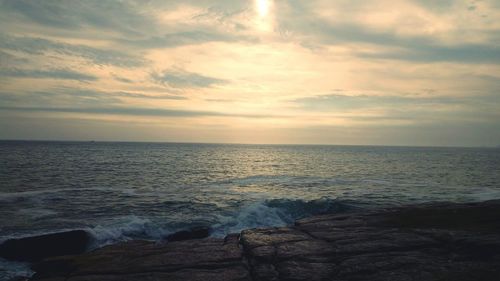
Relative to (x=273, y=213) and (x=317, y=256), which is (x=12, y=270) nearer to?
(x=317, y=256)

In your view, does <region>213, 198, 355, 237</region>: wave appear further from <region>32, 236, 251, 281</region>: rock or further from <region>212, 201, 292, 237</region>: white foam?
<region>32, 236, 251, 281</region>: rock

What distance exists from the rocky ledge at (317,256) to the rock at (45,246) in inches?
148

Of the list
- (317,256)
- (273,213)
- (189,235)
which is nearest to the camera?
(317,256)

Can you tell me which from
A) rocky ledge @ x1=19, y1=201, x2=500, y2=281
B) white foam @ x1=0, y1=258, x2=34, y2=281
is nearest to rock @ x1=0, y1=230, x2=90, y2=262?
white foam @ x1=0, y1=258, x2=34, y2=281

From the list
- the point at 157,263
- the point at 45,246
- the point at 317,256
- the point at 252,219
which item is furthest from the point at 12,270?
the point at 252,219

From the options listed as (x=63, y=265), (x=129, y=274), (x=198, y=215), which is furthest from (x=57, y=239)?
(x=198, y=215)

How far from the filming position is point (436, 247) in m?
12.8

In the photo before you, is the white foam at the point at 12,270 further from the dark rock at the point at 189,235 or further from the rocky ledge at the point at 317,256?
the dark rock at the point at 189,235

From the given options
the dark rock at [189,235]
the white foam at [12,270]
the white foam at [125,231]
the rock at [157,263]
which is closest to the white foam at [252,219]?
the dark rock at [189,235]

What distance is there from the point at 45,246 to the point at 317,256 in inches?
512

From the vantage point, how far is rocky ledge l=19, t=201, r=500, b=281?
1070 cm

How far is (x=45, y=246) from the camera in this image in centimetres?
1788

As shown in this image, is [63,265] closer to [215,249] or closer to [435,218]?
[215,249]

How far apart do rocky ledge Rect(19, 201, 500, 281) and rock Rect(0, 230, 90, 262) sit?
3.75 m
